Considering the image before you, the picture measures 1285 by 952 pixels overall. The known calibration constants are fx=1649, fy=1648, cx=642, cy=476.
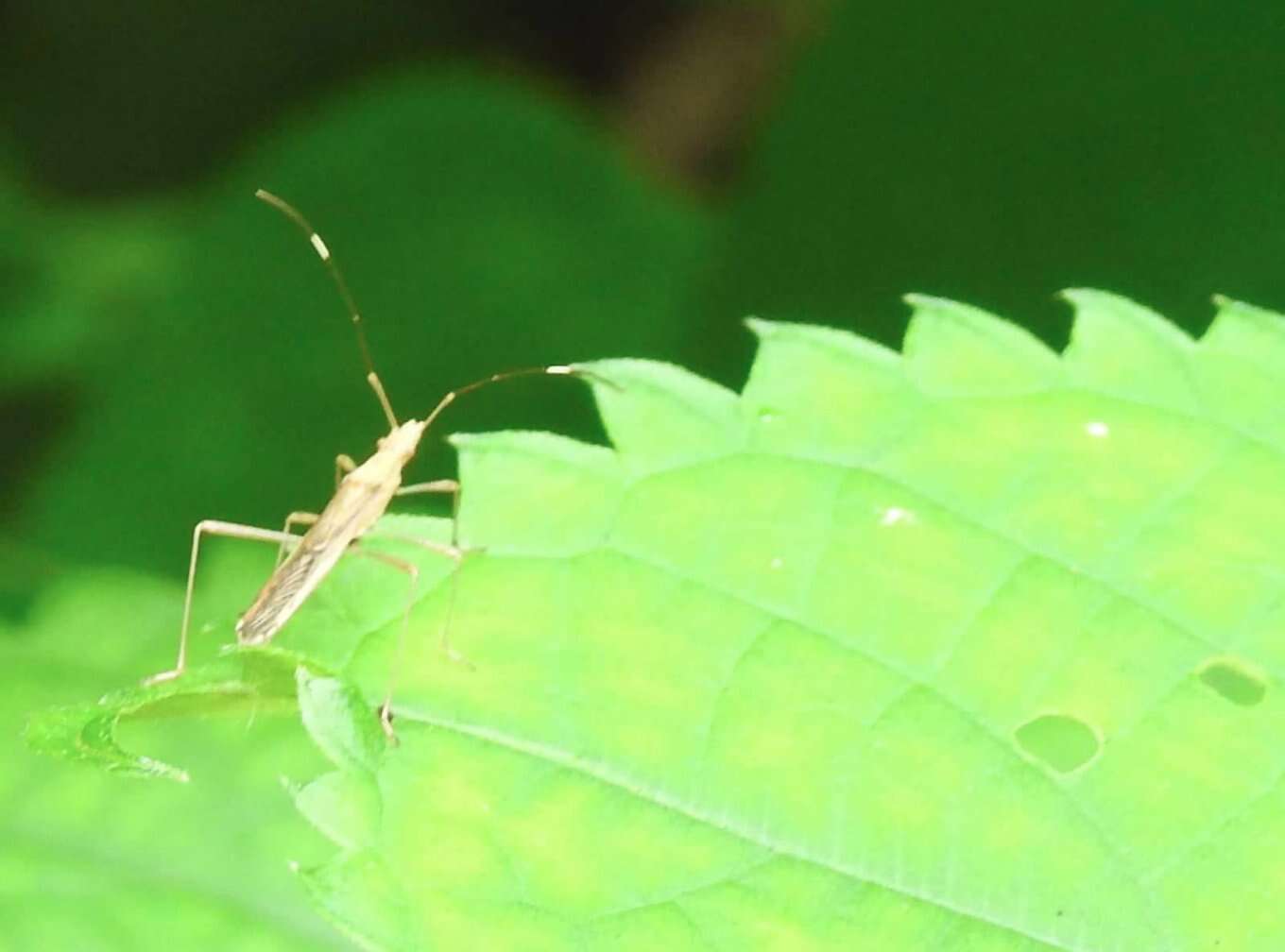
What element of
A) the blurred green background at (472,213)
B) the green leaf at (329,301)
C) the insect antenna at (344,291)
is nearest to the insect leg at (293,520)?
the insect antenna at (344,291)

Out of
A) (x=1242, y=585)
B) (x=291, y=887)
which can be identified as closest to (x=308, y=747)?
(x=291, y=887)

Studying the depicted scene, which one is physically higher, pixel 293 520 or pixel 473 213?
A: pixel 473 213

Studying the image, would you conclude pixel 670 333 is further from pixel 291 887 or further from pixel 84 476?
pixel 291 887

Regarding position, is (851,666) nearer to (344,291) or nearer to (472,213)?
(344,291)

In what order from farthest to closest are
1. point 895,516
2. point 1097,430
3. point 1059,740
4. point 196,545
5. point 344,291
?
1. point 344,291
2. point 196,545
3. point 1097,430
4. point 895,516
5. point 1059,740

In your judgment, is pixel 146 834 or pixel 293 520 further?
pixel 293 520

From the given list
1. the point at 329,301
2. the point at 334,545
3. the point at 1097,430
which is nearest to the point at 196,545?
the point at 334,545

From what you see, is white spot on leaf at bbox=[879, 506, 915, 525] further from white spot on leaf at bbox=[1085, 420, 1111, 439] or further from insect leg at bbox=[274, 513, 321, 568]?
insect leg at bbox=[274, 513, 321, 568]

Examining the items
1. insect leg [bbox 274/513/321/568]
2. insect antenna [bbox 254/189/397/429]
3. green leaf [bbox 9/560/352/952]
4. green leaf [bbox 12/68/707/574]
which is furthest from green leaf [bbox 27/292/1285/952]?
green leaf [bbox 12/68/707/574]
